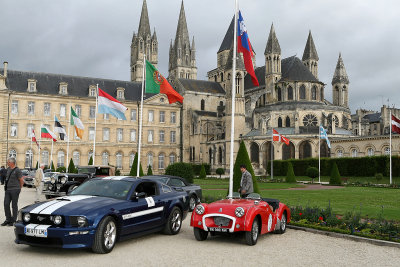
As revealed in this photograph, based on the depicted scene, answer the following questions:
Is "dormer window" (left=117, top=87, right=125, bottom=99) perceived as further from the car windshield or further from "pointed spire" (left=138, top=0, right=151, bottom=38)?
the car windshield

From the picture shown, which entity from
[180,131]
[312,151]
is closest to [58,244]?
[312,151]

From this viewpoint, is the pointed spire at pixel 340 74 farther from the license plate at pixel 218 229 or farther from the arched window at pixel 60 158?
the license plate at pixel 218 229

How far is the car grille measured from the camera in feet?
26.1

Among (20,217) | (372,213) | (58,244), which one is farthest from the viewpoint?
(372,213)

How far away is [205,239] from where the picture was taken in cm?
851

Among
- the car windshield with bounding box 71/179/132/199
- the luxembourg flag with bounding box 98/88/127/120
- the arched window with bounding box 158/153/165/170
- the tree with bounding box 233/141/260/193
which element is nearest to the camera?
the car windshield with bounding box 71/179/132/199

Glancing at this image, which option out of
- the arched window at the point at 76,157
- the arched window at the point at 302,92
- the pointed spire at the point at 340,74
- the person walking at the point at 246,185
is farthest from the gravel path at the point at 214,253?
the pointed spire at the point at 340,74

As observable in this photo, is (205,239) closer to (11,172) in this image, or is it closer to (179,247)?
(179,247)

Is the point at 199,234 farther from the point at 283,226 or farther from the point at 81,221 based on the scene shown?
the point at 81,221

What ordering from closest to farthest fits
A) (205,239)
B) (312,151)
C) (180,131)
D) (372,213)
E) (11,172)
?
1. (205,239)
2. (11,172)
3. (372,213)
4. (312,151)
5. (180,131)

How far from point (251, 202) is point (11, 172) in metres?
5.98

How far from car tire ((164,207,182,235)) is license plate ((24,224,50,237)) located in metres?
3.03

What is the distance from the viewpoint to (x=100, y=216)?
7000mm

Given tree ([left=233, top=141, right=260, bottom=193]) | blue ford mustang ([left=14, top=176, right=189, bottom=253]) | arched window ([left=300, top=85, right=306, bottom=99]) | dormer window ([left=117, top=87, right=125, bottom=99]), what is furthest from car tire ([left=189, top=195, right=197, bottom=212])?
arched window ([left=300, top=85, right=306, bottom=99])
